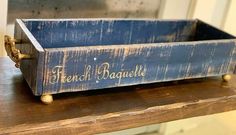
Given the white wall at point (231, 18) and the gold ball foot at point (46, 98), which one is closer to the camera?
the gold ball foot at point (46, 98)

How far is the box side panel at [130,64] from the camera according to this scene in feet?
1.94

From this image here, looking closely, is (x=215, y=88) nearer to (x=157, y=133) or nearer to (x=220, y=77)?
(x=220, y=77)

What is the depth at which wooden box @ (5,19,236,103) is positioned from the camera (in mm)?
591

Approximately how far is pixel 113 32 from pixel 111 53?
0.55 ft

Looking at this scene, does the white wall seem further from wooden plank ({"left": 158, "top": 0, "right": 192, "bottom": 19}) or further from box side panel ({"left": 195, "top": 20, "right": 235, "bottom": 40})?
box side panel ({"left": 195, "top": 20, "right": 235, "bottom": 40})

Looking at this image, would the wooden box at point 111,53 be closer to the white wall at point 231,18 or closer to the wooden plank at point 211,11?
the wooden plank at point 211,11

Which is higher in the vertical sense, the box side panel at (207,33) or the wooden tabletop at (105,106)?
the box side panel at (207,33)

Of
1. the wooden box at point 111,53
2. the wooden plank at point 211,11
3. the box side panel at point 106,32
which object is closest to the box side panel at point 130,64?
the wooden box at point 111,53

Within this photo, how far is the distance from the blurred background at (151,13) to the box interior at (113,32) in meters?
0.17

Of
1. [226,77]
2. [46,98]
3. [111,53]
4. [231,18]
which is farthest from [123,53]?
[231,18]

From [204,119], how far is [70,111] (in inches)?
11.2

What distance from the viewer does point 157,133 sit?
72 cm

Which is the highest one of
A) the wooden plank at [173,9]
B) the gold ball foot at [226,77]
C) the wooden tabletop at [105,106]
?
the wooden plank at [173,9]

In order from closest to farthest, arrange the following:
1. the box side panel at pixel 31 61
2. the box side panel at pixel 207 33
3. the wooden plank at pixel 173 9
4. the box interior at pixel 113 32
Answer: the box side panel at pixel 31 61 < the box interior at pixel 113 32 < the box side panel at pixel 207 33 < the wooden plank at pixel 173 9
